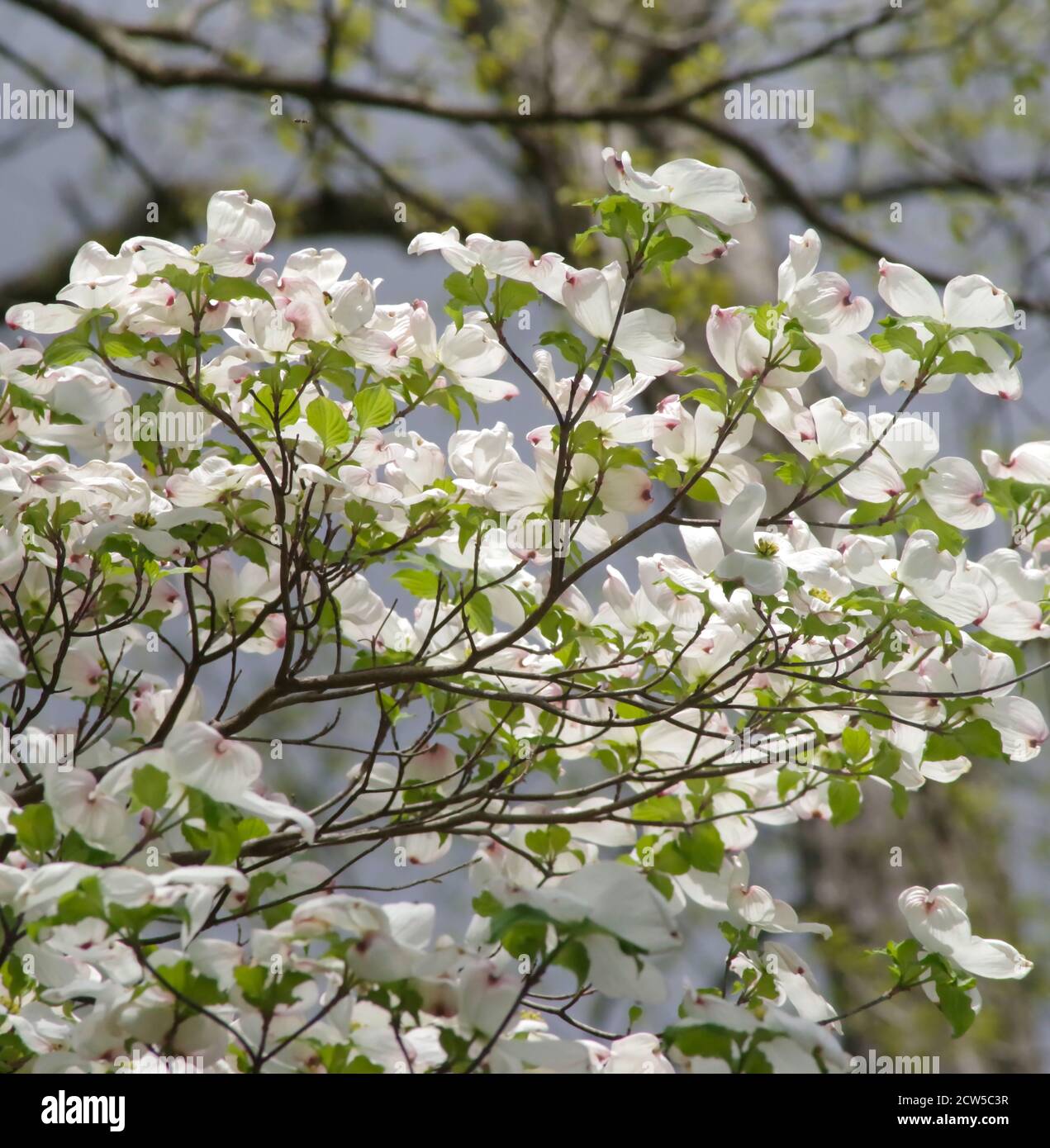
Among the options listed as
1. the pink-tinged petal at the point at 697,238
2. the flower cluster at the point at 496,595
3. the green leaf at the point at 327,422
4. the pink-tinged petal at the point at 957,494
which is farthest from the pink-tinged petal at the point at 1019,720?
the green leaf at the point at 327,422

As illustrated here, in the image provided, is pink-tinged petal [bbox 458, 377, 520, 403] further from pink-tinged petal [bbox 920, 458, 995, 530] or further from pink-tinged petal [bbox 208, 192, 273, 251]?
pink-tinged petal [bbox 920, 458, 995, 530]

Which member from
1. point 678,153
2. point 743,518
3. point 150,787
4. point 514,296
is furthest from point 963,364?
point 678,153

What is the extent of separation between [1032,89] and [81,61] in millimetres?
2639

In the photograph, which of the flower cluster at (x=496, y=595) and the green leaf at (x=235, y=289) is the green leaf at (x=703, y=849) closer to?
the flower cluster at (x=496, y=595)

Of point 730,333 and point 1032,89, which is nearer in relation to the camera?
point 730,333

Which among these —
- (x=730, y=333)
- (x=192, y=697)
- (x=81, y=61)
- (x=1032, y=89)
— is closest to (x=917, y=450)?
(x=730, y=333)

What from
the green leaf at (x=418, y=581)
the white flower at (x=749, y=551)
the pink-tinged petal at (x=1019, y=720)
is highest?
the white flower at (x=749, y=551)

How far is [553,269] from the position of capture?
0.70m

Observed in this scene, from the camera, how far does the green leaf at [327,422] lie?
0.74 meters

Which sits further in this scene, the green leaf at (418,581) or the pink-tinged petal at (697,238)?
the green leaf at (418,581)

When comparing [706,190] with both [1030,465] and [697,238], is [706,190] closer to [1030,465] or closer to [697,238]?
[697,238]

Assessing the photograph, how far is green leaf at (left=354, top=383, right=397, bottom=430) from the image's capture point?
0.74 m

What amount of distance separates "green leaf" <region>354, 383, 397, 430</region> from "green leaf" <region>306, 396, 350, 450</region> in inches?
0.4
